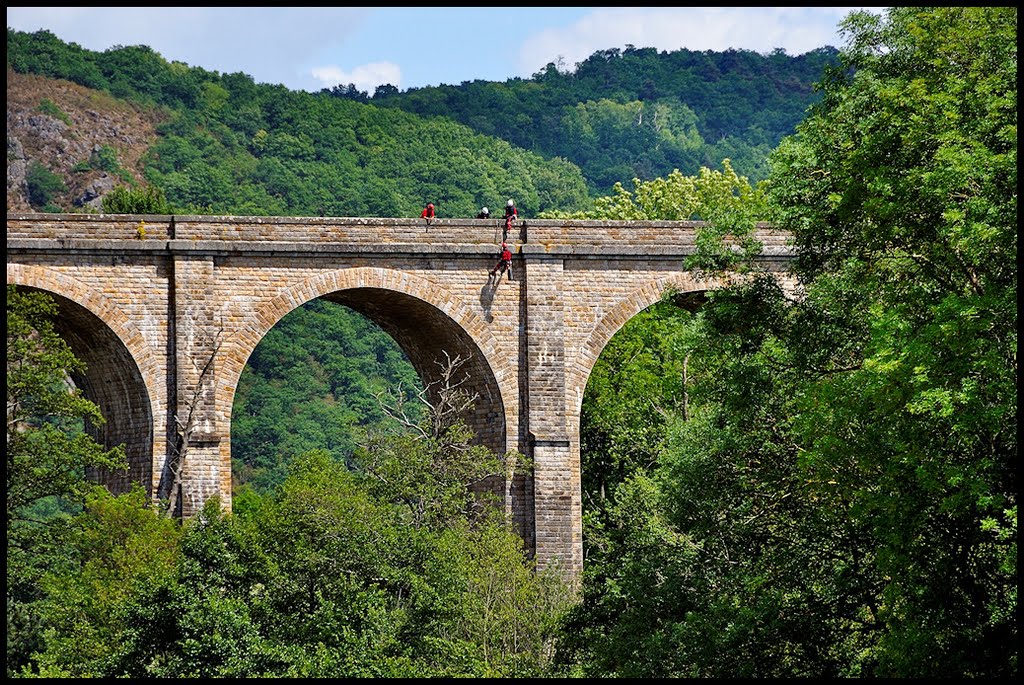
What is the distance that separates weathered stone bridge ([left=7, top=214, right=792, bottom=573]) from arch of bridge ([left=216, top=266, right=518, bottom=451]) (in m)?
0.03

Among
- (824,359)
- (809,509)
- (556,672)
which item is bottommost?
(556,672)

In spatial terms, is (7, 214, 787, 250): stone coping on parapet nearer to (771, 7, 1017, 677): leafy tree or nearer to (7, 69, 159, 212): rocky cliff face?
(771, 7, 1017, 677): leafy tree

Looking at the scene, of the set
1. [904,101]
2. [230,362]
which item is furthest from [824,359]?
[230,362]

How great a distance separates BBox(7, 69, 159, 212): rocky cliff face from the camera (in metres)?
73.8

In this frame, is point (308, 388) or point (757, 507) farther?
point (308, 388)

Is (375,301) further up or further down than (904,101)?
further down

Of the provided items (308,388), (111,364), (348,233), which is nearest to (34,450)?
(111,364)

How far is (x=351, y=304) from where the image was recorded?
33.4 meters

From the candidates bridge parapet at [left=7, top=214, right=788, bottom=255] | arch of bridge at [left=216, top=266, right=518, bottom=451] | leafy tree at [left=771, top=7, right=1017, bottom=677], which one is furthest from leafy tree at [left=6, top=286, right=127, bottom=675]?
leafy tree at [left=771, top=7, right=1017, bottom=677]

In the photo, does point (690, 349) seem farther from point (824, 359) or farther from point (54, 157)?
point (54, 157)

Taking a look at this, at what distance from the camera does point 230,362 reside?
99.7 ft

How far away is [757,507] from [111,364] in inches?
474

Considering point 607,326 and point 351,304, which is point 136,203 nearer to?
point 351,304

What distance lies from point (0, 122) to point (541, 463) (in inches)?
565
